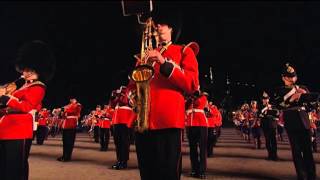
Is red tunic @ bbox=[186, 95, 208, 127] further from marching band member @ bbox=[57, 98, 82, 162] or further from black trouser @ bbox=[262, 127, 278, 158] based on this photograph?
marching band member @ bbox=[57, 98, 82, 162]

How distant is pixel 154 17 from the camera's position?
392cm

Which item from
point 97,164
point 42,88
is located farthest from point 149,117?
point 97,164

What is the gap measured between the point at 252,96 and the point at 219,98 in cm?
701

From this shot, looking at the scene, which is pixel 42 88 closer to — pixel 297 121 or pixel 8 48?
pixel 297 121

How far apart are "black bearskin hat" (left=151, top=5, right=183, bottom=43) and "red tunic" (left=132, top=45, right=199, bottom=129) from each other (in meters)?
0.48

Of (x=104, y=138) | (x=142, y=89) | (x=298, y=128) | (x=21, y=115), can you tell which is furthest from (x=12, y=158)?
(x=104, y=138)

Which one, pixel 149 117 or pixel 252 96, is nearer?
pixel 149 117

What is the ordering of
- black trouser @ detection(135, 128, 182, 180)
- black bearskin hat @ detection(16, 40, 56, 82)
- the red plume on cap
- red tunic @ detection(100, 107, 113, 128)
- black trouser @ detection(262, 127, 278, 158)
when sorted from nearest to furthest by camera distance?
1. black trouser @ detection(135, 128, 182, 180)
2. the red plume on cap
3. black bearskin hat @ detection(16, 40, 56, 82)
4. black trouser @ detection(262, 127, 278, 158)
5. red tunic @ detection(100, 107, 113, 128)

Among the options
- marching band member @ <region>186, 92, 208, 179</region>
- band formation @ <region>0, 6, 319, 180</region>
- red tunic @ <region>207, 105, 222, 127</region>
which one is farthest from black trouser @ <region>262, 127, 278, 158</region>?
marching band member @ <region>186, 92, 208, 179</region>

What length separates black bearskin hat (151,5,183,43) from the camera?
3778 mm

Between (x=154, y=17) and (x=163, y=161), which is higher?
(x=154, y=17)

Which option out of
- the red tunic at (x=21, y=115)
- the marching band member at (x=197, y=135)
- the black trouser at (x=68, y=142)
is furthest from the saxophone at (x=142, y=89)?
the black trouser at (x=68, y=142)

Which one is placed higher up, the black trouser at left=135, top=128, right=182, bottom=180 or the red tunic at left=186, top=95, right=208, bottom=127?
the red tunic at left=186, top=95, right=208, bottom=127

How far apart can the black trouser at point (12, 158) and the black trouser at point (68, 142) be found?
5.34m
